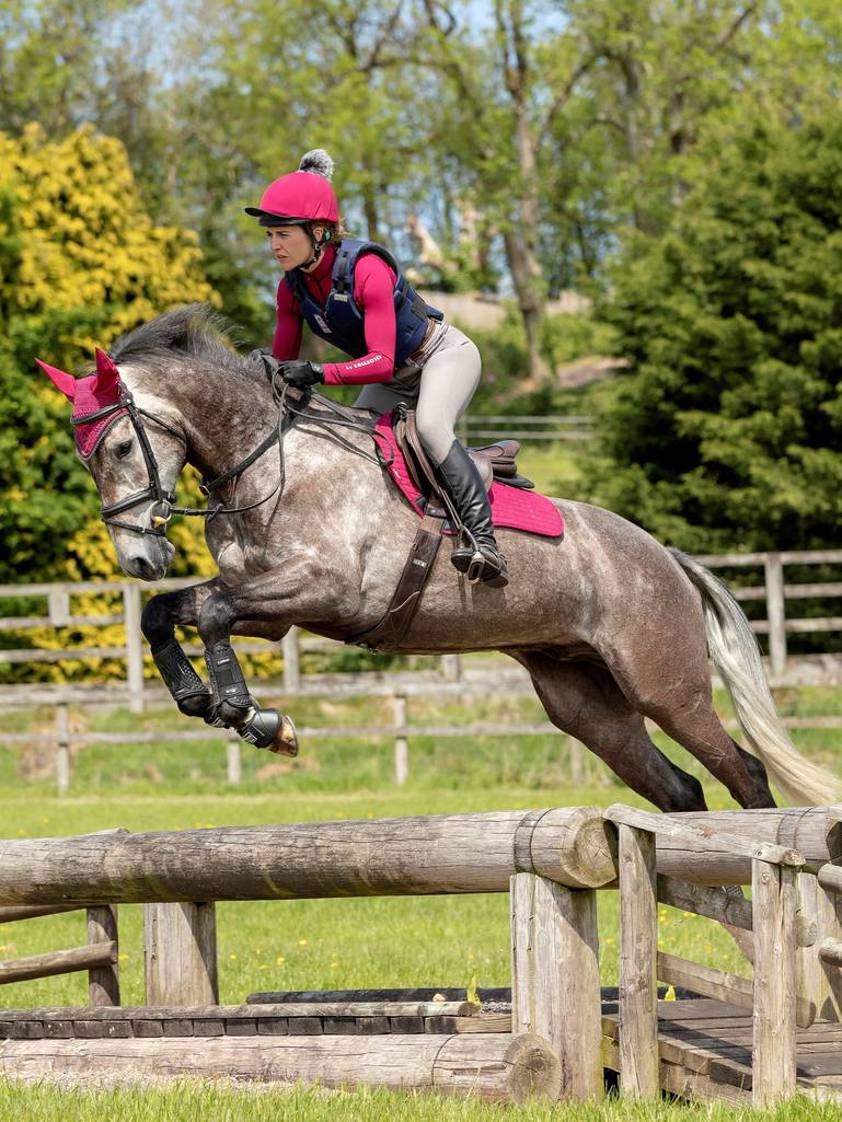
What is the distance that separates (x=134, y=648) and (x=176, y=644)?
12.4 metres

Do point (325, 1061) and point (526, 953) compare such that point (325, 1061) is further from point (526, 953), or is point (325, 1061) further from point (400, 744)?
point (400, 744)

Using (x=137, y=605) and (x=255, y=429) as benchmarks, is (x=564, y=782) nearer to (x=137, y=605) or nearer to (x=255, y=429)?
(x=137, y=605)

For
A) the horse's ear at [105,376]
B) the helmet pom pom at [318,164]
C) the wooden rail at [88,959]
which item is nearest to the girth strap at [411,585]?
the horse's ear at [105,376]

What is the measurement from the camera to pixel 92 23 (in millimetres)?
37250

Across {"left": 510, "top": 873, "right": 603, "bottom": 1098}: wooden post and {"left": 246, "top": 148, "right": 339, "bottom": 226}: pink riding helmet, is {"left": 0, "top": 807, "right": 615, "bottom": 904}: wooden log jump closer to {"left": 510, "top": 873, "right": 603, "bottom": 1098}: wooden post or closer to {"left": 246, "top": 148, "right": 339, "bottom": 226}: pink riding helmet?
{"left": 510, "top": 873, "right": 603, "bottom": 1098}: wooden post

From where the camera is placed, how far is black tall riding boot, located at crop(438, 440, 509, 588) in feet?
18.8

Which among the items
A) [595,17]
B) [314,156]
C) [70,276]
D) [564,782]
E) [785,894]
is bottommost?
[564,782]

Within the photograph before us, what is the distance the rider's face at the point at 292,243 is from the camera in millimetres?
5664

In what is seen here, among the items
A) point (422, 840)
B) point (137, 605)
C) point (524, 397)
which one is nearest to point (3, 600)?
point (137, 605)

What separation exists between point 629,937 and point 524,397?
34.9 metres

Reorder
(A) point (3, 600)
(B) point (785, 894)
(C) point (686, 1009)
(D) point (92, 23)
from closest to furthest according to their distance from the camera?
(B) point (785, 894), (C) point (686, 1009), (A) point (3, 600), (D) point (92, 23)

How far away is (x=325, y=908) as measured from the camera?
10.8 m

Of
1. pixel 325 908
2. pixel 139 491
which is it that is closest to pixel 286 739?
pixel 139 491

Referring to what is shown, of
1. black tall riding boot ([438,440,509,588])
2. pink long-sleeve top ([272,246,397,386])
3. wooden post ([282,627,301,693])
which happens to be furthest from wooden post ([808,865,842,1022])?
wooden post ([282,627,301,693])
